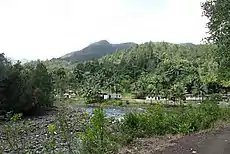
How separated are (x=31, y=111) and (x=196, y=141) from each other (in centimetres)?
4050

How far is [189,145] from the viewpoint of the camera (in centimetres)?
875

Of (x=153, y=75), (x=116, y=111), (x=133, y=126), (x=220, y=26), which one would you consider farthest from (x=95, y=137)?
(x=153, y=75)

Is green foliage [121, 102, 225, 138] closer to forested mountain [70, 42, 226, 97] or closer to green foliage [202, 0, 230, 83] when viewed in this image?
green foliage [202, 0, 230, 83]

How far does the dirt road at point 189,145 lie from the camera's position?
26.9 feet

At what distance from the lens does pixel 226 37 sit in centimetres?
1222

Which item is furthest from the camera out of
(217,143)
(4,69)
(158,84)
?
(158,84)

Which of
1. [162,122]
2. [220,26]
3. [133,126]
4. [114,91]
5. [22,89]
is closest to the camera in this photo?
[133,126]

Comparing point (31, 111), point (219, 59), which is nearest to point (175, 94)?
point (31, 111)

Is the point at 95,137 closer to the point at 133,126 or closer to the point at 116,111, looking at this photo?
the point at 133,126

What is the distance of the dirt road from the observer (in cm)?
819

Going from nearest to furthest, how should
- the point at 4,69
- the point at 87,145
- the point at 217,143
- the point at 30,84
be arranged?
the point at 87,145 < the point at 217,143 < the point at 4,69 < the point at 30,84

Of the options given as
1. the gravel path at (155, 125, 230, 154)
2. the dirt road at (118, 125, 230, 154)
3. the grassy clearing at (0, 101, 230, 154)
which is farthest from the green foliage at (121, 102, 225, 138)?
the gravel path at (155, 125, 230, 154)

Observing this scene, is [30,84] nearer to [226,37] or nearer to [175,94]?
[175,94]

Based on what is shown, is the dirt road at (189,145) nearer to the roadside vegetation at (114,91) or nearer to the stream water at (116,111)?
the roadside vegetation at (114,91)
